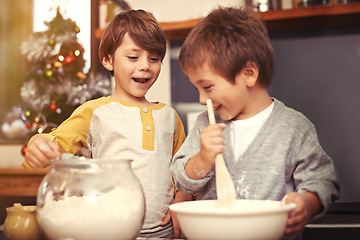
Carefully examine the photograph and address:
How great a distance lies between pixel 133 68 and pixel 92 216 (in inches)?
24.3

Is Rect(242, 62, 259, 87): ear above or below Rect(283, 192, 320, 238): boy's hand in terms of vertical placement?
above

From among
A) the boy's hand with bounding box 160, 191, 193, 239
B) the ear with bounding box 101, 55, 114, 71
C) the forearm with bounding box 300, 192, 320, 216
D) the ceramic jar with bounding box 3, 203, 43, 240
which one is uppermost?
the ear with bounding box 101, 55, 114, 71

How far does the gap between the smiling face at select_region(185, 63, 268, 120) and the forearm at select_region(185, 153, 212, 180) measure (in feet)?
0.47

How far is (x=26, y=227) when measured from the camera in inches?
28.2

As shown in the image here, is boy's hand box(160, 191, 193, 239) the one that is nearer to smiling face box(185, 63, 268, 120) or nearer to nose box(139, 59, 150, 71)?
smiling face box(185, 63, 268, 120)

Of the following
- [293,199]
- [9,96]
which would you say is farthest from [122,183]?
[9,96]

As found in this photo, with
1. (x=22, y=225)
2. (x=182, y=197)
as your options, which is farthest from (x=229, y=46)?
(x=22, y=225)

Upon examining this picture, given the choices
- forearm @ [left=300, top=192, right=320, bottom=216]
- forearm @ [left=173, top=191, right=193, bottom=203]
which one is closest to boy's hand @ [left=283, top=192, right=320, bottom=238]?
forearm @ [left=300, top=192, right=320, bottom=216]

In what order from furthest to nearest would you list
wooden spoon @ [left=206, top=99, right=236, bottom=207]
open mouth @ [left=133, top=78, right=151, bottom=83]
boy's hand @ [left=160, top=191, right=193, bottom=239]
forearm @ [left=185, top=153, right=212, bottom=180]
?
1. open mouth @ [left=133, top=78, right=151, bottom=83]
2. boy's hand @ [left=160, top=191, right=193, bottom=239]
3. forearm @ [left=185, top=153, right=212, bottom=180]
4. wooden spoon @ [left=206, top=99, right=236, bottom=207]

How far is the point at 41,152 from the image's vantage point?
78 centimetres

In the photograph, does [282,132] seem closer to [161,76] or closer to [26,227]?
[26,227]

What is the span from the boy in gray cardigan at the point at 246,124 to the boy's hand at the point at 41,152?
273mm

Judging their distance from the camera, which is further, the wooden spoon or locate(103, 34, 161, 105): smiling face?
locate(103, 34, 161, 105): smiling face

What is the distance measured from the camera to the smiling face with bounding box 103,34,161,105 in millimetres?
1129
